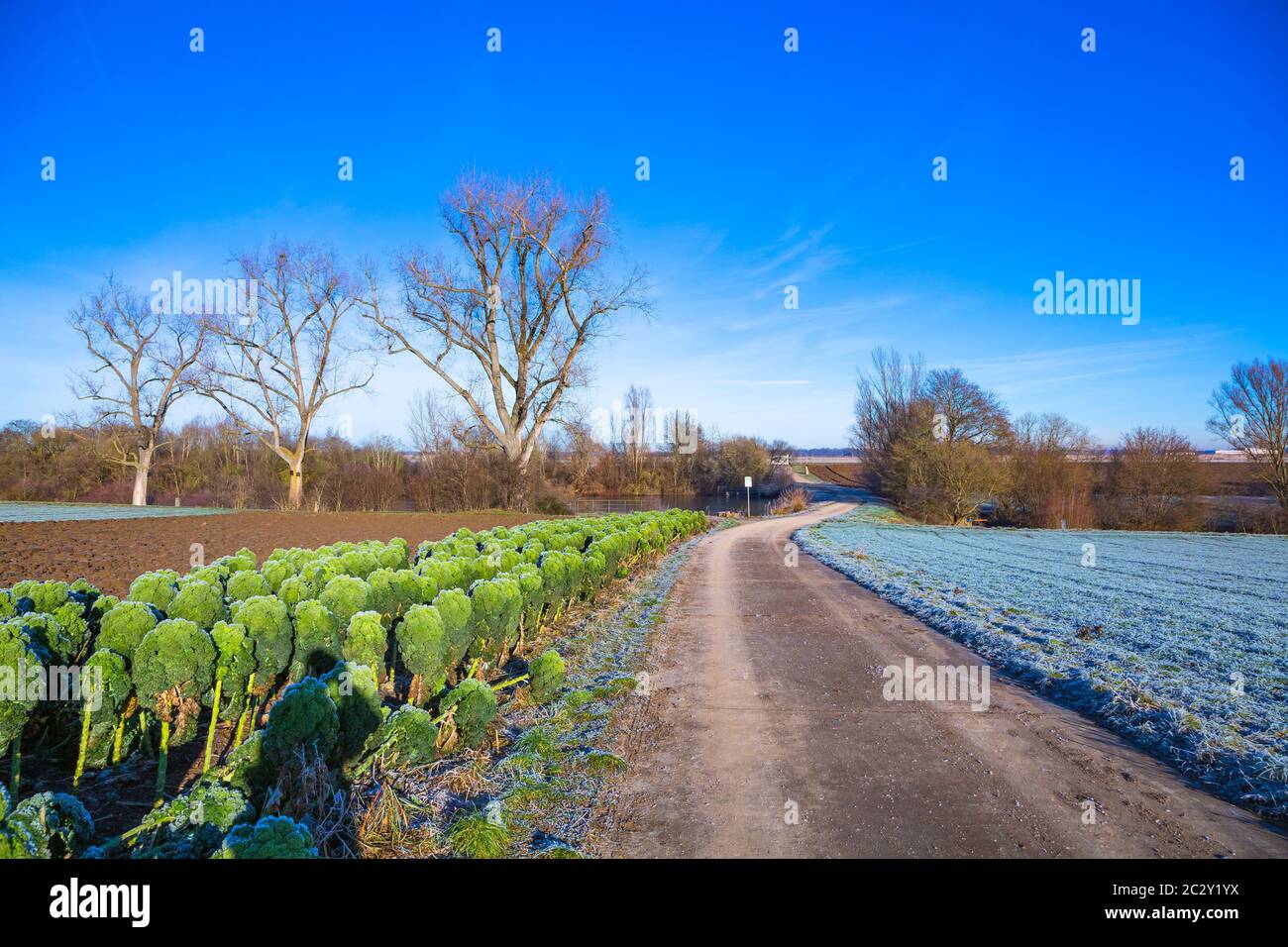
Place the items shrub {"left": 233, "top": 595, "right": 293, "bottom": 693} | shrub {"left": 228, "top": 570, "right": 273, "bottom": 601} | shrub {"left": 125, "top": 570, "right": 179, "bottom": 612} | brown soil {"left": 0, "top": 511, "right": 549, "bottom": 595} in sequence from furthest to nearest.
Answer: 1. brown soil {"left": 0, "top": 511, "right": 549, "bottom": 595}
2. shrub {"left": 228, "top": 570, "right": 273, "bottom": 601}
3. shrub {"left": 125, "top": 570, "right": 179, "bottom": 612}
4. shrub {"left": 233, "top": 595, "right": 293, "bottom": 693}

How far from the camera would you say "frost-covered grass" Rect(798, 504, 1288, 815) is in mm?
4414

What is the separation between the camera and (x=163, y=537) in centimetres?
1678

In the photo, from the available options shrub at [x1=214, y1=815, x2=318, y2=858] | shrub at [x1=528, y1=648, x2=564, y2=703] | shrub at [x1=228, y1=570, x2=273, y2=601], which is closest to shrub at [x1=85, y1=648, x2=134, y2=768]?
shrub at [x1=228, y1=570, x2=273, y2=601]

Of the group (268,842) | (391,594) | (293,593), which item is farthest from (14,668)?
(391,594)

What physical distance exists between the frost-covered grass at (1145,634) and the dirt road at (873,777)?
0.40m

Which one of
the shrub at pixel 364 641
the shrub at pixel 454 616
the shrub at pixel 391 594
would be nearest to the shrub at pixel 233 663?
the shrub at pixel 364 641

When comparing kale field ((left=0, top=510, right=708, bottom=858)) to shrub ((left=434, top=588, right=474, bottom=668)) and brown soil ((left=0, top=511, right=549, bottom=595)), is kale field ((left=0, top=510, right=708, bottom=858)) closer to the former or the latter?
shrub ((left=434, top=588, right=474, bottom=668))

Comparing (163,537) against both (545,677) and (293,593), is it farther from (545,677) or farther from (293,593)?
(545,677)

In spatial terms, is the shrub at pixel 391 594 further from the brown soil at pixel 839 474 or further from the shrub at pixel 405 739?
the brown soil at pixel 839 474

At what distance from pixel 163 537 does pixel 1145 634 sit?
70.5 ft

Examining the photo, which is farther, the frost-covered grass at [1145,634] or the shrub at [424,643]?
the shrub at [424,643]

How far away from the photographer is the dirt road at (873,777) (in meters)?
3.26

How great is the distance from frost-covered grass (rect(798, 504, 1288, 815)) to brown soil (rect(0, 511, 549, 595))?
484 inches
